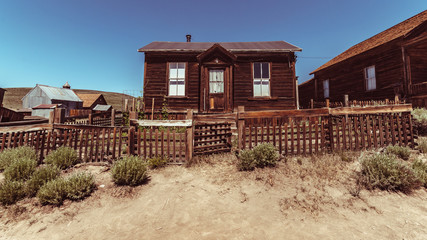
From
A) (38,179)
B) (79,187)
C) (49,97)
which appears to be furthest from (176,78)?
(49,97)

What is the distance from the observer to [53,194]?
333 cm

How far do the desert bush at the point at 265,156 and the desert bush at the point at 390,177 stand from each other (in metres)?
1.87

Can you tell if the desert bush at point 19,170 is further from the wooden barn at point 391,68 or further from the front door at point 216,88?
the wooden barn at point 391,68

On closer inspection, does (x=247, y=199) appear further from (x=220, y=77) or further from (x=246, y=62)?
(x=246, y=62)

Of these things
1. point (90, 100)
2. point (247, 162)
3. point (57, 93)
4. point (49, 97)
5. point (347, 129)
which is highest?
point (57, 93)

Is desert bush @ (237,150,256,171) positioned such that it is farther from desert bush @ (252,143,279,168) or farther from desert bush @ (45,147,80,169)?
desert bush @ (45,147,80,169)

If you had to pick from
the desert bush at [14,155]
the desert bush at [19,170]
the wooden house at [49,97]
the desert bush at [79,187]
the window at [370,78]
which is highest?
the wooden house at [49,97]

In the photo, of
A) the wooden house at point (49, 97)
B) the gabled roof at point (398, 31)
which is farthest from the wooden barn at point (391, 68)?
the wooden house at point (49, 97)

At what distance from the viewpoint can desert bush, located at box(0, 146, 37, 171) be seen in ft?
15.9

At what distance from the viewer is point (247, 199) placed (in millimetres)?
3400

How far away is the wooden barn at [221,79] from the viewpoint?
11.0 metres

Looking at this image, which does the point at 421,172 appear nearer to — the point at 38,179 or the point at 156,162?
the point at 156,162

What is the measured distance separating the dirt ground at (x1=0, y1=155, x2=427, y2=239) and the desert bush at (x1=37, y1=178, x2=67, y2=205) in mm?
126

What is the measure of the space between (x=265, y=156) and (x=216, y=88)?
725 centimetres
